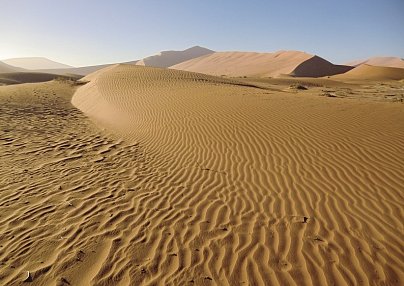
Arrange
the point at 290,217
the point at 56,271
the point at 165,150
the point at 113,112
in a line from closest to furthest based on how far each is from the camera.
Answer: the point at 56,271, the point at 290,217, the point at 165,150, the point at 113,112

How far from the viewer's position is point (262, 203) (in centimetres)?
484

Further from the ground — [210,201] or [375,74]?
[210,201]

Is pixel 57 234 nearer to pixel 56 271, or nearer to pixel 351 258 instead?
pixel 56 271

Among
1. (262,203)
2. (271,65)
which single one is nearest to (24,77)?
(271,65)

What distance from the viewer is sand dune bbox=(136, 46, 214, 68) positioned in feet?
412

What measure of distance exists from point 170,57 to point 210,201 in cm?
13804

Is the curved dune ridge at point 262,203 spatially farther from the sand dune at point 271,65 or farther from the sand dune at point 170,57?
the sand dune at point 170,57

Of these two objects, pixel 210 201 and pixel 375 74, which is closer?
pixel 210 201

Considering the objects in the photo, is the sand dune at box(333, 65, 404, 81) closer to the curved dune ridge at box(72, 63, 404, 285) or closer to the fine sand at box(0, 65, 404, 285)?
the fine sand at box(0, 65, 404, 285)

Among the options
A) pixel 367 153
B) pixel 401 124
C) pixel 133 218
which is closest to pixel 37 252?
pixel 133 218

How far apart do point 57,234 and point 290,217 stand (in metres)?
3.22

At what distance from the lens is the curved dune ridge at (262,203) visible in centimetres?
344

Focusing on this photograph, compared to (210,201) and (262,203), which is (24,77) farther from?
(262,203)

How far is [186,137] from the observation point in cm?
857
